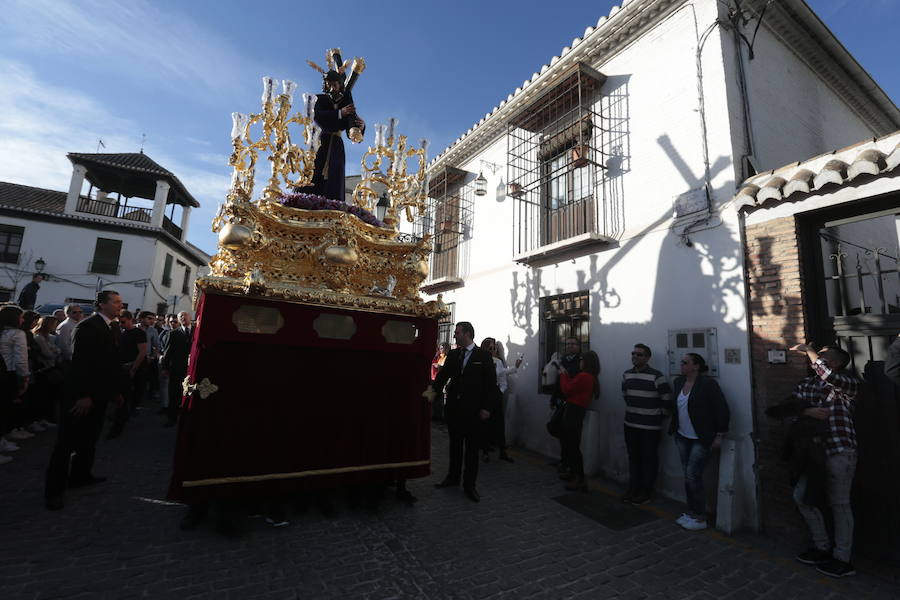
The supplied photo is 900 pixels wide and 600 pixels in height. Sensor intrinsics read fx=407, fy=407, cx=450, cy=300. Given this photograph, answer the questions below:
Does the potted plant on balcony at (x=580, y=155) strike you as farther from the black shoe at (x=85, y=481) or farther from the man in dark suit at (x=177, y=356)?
the black shoe at (x=85, y=481)

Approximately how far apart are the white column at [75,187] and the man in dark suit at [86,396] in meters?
21.8

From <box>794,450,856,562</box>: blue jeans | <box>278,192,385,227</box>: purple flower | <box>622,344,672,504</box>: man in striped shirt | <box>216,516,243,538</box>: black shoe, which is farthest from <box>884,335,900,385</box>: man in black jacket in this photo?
<box>216,516,243,538</box>: black shoe

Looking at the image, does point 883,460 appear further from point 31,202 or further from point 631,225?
point 31,202

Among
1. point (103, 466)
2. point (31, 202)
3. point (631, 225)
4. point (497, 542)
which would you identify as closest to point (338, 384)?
point (497, 542)

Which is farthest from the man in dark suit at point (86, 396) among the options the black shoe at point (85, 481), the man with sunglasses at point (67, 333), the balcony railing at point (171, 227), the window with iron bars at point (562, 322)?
the balcony railing at point (171, 227)

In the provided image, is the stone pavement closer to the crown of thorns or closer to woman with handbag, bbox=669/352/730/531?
woman with handbag, bbox=669/352/730/531

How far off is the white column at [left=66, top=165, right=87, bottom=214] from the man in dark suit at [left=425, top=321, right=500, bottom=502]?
2389 cm

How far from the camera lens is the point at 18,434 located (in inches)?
231

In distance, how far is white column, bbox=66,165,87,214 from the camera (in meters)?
19.7

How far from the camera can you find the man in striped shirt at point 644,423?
5.16 m

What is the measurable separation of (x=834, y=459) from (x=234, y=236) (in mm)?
5680

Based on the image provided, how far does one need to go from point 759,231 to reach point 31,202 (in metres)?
29.0

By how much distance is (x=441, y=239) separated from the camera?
38.9ft

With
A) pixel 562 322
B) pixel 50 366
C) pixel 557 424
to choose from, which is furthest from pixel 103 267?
pixel 557 424
